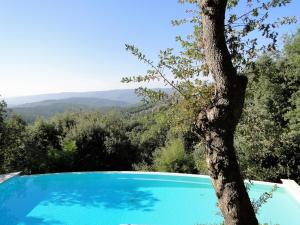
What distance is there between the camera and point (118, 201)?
10.1 meters

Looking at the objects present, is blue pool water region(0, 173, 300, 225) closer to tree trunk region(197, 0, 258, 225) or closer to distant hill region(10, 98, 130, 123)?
distant hill region(10, 98, 130, 123)

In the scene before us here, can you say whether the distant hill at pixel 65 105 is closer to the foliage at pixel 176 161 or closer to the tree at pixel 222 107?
the tree at pixel 222 107

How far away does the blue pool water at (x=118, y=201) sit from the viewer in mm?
8508

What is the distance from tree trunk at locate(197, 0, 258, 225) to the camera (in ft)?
8.32

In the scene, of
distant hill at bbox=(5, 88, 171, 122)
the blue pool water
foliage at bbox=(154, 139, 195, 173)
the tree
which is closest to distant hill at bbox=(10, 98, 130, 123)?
distant hill at bbox=(5, 88, 171, 122)

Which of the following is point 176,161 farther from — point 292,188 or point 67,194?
point 292,188

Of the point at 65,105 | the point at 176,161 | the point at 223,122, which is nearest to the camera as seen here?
the point at 223,122

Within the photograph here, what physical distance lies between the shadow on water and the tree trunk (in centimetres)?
651

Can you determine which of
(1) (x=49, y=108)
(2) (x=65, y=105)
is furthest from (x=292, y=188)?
(2) (x=65, y=105)

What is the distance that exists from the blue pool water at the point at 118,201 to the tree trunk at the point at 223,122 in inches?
233

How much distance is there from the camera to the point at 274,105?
1312 centimetres

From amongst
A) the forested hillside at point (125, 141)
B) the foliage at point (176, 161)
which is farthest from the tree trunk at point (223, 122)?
the foliage at point (176, 161)

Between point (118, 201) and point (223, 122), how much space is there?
803 cm

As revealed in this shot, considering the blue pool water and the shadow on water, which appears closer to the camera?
the blue pool water
